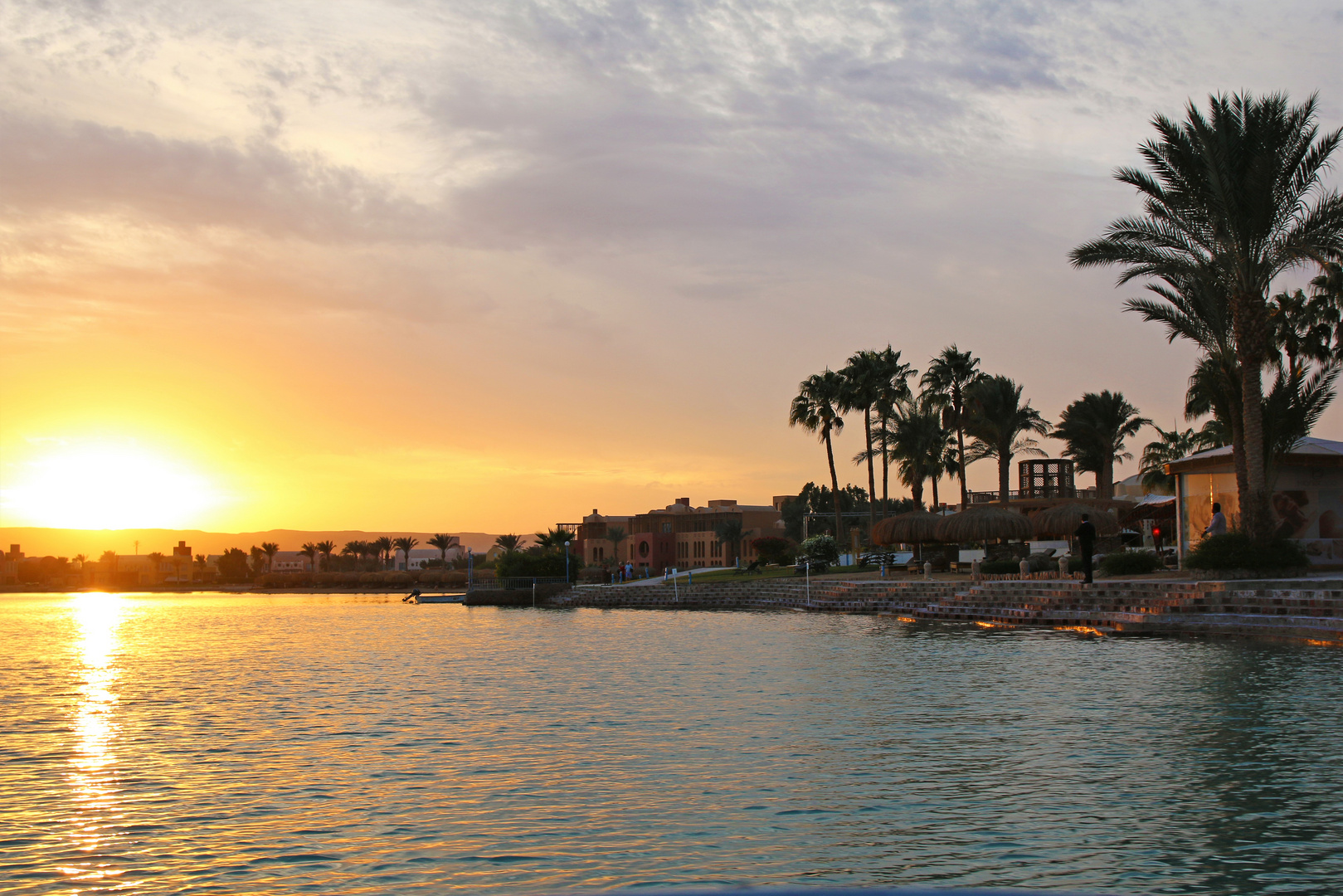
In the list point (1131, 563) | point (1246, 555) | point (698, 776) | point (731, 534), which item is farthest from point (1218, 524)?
point (731, 534)

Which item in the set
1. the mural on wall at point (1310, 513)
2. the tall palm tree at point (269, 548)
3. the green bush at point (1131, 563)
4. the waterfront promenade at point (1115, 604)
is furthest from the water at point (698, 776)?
the tall palm tree at point (269, 548)

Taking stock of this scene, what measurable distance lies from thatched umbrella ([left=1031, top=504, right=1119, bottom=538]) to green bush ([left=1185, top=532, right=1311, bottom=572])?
1583cm

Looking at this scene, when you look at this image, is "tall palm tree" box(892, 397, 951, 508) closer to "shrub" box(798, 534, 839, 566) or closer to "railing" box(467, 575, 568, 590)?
"shrub" box(798, 534, 839, 566)

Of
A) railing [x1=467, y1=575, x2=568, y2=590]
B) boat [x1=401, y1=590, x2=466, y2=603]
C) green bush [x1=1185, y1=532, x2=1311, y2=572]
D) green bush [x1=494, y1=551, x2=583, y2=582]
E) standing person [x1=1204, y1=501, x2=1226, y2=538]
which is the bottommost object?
boat [x1=401, y1=590, x2=466, y2=603]

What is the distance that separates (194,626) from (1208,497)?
34.4 m

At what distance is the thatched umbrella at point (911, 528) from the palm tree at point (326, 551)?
9432cm

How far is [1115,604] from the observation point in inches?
957

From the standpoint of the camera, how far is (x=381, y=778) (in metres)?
9.50

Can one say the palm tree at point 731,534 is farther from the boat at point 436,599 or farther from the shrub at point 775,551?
the boat at point 436,599

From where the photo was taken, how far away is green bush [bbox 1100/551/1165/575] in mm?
28688

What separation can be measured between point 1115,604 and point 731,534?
213ft

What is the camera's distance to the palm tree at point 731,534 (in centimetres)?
8912

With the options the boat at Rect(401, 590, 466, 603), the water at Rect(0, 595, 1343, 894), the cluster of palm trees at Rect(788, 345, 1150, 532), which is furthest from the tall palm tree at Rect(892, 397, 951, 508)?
the water at Rect(0, 595, 1343, 894)

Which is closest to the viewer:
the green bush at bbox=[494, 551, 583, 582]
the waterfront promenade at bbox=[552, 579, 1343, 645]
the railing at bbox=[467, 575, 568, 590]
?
the waterfront promenade at bbox=[552, 579, 1343, 645]
